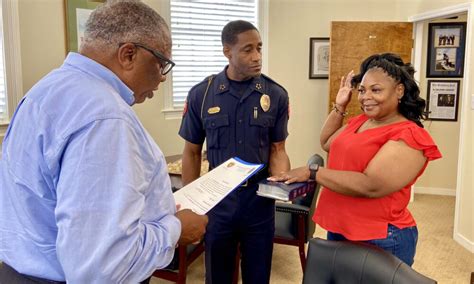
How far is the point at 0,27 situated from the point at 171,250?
285cm

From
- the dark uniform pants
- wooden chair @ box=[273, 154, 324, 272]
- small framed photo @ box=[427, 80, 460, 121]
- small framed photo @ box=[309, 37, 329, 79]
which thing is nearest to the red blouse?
the dark uniform pants

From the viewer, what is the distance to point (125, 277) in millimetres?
858

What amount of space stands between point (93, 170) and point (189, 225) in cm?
38

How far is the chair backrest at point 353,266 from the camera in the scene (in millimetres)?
1143

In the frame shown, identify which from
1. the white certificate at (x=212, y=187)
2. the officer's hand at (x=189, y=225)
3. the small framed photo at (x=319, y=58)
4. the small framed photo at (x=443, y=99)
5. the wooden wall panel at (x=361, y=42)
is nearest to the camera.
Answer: the officer's hand at (x=189, y=225)

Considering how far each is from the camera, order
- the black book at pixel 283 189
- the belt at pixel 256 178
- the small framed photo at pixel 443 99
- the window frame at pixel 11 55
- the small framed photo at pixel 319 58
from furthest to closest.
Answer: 1. the small framed photo at pixel 443 99
2. the small framed photo at pixel 319 58
3. the window frame at pixel 11 55
4. the belt at pixel 256 178
5. the black book at pixel 283 189

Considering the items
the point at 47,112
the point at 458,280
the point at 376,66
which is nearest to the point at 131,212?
the point at 47,112

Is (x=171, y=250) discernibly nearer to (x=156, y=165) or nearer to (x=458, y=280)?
(x=156, y=165)

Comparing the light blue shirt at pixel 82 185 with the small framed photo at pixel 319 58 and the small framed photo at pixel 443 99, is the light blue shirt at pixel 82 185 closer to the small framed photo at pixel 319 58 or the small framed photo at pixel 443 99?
the small framed photo at pixel 319 58

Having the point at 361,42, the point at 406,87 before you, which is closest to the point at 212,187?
the point at 406,87

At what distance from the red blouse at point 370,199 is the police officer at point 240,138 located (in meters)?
0.42

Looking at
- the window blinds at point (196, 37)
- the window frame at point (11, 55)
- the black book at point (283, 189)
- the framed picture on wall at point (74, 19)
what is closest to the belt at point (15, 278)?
the black book at point (283, 189)

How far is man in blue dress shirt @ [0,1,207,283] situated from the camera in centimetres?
79

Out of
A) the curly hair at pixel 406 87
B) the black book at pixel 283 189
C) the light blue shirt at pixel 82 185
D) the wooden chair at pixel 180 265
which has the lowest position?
the wooden chair at pixel 180 265
